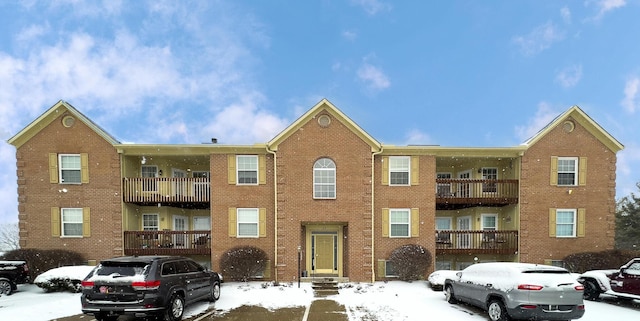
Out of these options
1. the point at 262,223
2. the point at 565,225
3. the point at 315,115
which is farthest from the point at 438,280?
the point at 315,115

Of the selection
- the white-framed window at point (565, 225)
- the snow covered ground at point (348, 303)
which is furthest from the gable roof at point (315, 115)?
the white-framed window at point (565, 225)

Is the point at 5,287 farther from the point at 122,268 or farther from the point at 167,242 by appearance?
the point at 122,268

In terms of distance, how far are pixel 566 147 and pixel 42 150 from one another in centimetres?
2662

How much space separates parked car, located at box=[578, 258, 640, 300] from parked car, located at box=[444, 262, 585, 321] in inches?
176

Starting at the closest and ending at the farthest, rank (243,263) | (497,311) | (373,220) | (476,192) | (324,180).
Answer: (497,311)
(243,263)
(324,180)
(373,220)
(476,192)

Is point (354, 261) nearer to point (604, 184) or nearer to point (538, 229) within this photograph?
point (538, 229)

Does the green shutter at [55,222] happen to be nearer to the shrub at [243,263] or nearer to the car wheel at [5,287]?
the car wheel at [5,287]

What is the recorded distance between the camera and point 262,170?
54.3 feet

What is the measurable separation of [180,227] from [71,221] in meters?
5.18

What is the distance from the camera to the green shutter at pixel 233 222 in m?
16.3

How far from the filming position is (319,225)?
16.8m

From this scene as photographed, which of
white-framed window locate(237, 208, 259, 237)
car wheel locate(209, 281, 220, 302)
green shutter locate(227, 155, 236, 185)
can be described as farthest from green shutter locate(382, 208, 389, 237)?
car wheel locate(209, 281, 220, 302)

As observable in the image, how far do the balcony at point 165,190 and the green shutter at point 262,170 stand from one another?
111 inches

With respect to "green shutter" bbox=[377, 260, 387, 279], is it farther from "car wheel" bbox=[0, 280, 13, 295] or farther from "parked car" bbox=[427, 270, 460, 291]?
"car wheel" bbox=[0, 280, 13, 295]
